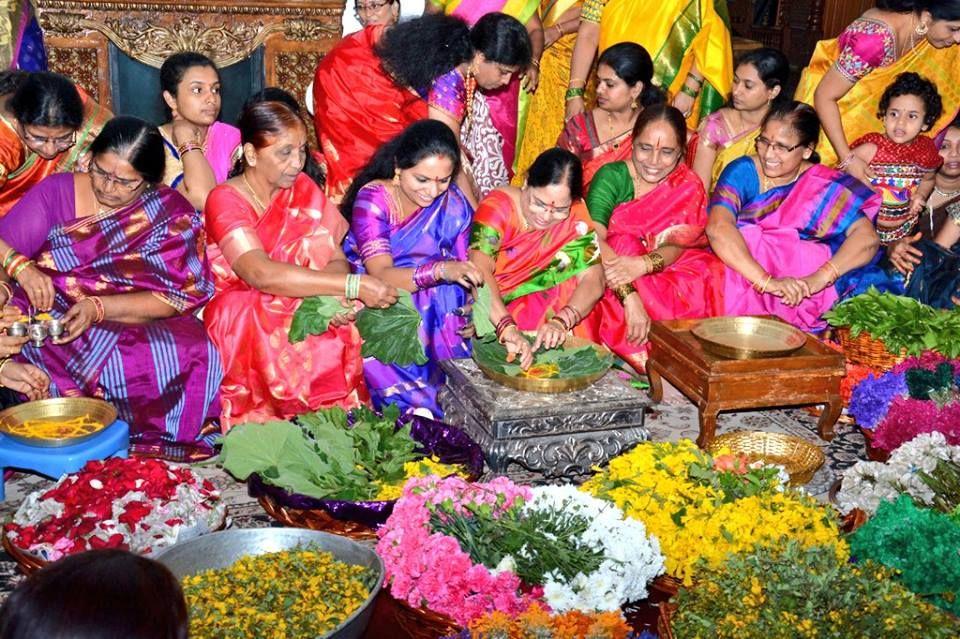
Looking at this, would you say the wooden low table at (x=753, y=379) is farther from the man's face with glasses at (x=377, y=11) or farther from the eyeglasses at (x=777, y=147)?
the man's face with glasses at (x=377, y=11)

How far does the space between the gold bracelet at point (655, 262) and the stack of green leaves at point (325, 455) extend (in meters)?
1.87

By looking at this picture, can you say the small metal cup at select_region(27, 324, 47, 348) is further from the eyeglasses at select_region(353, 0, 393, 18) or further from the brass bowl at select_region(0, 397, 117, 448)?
the eyeglasses at select_region(353, 0, 393, 18)

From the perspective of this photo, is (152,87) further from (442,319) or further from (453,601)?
(453,601)

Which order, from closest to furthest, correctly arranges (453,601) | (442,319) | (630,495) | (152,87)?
1. (453,601)
2. (630,495)
3. (442,319)
4. (152,87)

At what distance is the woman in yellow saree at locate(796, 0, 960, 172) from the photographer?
595 cm

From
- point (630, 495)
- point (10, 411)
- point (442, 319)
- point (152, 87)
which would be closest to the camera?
point (630, 495)

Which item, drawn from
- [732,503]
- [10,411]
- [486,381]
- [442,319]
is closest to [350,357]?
[442,319]

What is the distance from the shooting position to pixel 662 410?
4.81 m

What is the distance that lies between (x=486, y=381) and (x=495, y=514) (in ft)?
3.86

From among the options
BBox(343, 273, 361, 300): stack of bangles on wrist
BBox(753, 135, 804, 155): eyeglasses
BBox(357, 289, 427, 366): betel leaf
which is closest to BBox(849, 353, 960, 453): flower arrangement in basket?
BBox(753, 135, 804, 155): eyeglasses

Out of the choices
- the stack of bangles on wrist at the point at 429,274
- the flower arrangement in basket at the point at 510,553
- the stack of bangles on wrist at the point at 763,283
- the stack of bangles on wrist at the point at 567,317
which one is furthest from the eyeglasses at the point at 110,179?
the stack of bangles on wrist at the point at 763,283

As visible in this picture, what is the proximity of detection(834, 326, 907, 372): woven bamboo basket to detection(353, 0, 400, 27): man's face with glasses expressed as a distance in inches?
109

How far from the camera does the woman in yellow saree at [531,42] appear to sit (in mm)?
6133

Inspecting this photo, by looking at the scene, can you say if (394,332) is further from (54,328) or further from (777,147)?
(777,147)
